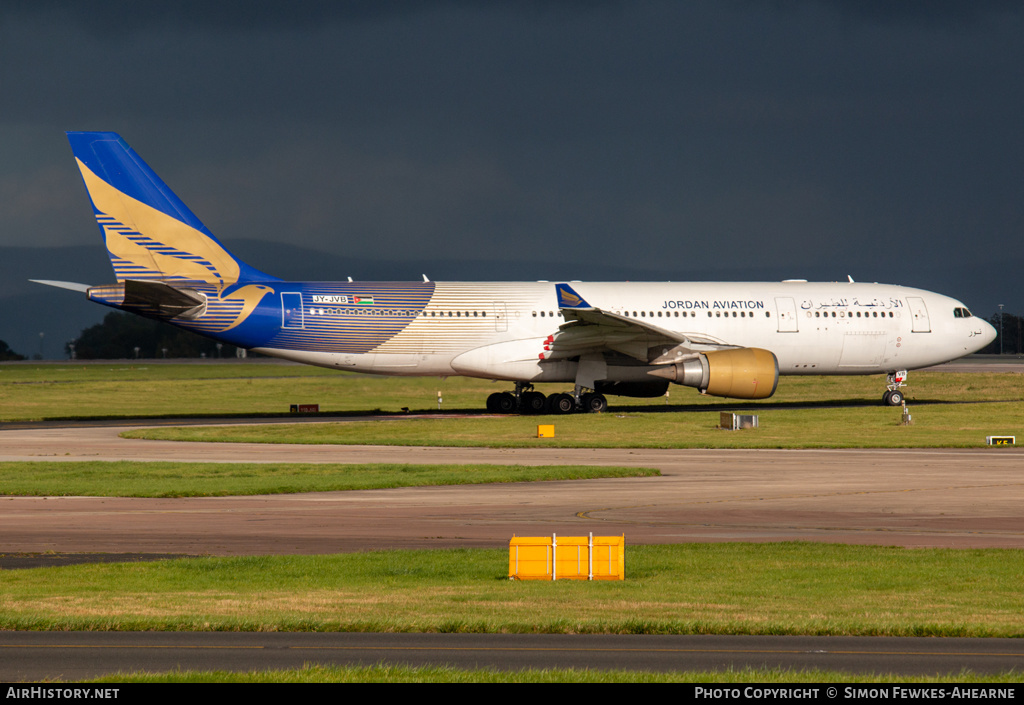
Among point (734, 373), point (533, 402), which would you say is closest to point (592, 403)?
point (533, 402)

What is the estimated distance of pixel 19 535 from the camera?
1780 cm

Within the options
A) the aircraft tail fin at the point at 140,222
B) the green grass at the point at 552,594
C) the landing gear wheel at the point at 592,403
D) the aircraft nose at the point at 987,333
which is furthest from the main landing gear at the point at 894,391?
the green grass at the point at 552,594

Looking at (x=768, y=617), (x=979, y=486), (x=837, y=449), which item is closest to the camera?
(x=768, y=617)

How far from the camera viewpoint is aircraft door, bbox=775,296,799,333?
43.1 m

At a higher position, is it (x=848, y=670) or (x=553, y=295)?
(x=553, y=295)

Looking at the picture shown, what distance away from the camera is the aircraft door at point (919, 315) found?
45062 mm

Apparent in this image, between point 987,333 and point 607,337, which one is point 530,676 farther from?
point 987,333

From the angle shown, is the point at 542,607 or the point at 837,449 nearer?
the point at 542,607

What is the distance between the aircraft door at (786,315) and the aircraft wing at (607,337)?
142 inches

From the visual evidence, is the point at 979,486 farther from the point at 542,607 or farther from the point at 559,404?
the point at 559,404

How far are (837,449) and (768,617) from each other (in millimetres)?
21070

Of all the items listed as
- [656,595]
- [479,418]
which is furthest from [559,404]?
[656,595]

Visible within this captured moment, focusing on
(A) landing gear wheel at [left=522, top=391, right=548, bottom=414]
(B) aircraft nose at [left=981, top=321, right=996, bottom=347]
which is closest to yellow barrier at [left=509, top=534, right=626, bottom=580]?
(A) landing gear wheel at [left=522, top=391, right=548, bottom=414]
